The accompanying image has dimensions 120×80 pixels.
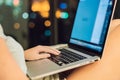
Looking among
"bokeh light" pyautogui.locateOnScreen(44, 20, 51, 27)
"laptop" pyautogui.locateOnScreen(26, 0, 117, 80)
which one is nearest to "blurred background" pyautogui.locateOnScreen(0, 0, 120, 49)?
"bokeh light" pyautogui.locateOnScreen(44, 20, 51, 27)

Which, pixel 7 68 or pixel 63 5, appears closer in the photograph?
pixel 7 68

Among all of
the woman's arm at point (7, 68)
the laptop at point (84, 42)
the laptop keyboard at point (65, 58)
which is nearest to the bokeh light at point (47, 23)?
the laptop at point (84, 42)

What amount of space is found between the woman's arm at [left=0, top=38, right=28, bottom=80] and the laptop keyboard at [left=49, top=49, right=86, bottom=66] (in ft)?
0.83

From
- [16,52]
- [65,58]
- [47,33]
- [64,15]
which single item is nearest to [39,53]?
[65,58]

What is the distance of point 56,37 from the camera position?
136cm

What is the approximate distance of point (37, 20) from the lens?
49.9 inches

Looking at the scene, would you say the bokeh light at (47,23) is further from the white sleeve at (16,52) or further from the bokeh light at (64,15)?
the white sleeve at (16,52)

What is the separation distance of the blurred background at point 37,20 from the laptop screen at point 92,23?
27 centimetres

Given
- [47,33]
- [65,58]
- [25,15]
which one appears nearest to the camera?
[65,58]

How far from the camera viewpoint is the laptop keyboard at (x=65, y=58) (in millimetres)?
843

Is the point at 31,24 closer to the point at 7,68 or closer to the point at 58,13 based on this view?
the point at 58,13

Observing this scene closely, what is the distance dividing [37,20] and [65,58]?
0.45 metres

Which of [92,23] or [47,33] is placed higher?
[92,23]

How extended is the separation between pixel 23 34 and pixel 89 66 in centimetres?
52
